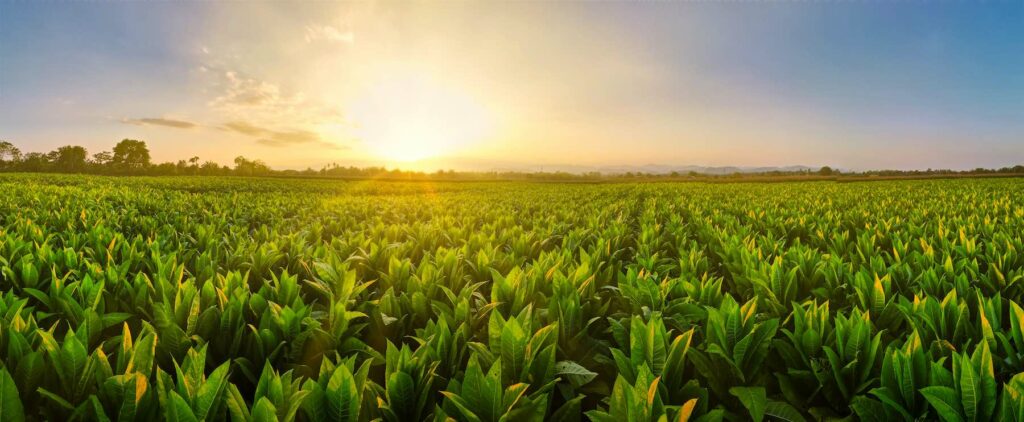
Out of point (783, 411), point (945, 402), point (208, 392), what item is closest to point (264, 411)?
point (208, 392)

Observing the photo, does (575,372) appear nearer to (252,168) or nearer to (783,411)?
(783,411)

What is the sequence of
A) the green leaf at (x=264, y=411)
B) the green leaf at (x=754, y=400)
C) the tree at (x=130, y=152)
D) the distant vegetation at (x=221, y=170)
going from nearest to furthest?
the green leaf at (x=264, y=411) < the green leaf at (x=754, y=400) < the distant vegetation at (x=221, y=170) < the tree at (x=130, y=152)

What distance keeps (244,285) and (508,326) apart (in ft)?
5.97

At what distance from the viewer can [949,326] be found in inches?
86.0

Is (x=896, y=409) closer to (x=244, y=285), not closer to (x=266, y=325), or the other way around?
(x=266, y=325)

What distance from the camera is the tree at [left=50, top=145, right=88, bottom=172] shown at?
94812 mm

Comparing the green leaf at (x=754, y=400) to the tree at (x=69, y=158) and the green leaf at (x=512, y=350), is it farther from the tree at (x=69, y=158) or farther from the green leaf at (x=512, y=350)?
the tree at (x=69, y=158)

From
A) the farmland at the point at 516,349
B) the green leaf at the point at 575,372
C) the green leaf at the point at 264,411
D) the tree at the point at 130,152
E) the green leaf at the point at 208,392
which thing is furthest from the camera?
the tree at the point at 130,152

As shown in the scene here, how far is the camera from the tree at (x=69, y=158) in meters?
94.8

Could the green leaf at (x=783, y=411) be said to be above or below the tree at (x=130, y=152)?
below

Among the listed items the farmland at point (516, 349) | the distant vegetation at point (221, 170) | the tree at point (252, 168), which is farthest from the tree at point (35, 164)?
the farmland at point (516, 349)

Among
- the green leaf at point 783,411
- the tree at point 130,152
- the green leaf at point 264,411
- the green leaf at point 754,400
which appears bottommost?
the green leaf at point 783,411

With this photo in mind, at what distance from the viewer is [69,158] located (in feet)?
321

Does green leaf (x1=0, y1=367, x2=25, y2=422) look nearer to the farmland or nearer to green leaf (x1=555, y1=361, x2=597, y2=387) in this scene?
the farmland
